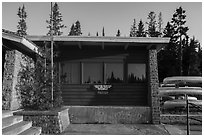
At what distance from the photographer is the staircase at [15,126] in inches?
238

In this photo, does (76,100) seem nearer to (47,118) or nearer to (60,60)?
(60,60)

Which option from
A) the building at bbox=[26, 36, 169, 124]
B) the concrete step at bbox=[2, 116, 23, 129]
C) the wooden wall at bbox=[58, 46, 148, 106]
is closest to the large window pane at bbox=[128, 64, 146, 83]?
the building at bbox=[26, 36, 169, 124]

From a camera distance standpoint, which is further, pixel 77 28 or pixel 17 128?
pixel 77 28

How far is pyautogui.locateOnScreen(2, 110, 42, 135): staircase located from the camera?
6.04m

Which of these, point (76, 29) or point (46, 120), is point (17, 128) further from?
point (76, 29)

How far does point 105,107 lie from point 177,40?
2622 cm

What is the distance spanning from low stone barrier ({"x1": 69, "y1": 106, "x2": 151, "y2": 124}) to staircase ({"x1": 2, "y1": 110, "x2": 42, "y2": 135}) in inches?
99.9

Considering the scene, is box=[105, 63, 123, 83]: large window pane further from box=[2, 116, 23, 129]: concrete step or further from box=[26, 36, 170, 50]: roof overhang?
box=[2, 116, 23, 129]: concrete step

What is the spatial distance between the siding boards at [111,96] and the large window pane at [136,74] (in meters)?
0.21

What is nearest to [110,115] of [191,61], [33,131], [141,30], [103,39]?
[103,39]

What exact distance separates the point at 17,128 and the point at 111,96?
4567mm

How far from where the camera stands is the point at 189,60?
103 ft

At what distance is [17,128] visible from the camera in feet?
20.7

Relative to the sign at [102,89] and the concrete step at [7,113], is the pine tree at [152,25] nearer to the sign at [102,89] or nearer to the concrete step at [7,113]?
the sign at [102,89]
